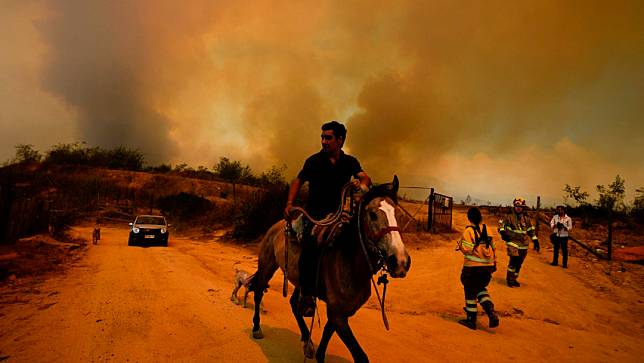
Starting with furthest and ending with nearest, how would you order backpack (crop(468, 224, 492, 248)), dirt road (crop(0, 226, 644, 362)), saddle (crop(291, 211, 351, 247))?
backpack (crop(468, 224, 492, 248)) < dirt road (crop(0, 226, 644, 362)) < saddle (crop(291, 211, 351, 247))

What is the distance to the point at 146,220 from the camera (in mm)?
17031

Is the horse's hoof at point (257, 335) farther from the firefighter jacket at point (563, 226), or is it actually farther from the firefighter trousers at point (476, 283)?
the firefighter jacket at point (563, 226)

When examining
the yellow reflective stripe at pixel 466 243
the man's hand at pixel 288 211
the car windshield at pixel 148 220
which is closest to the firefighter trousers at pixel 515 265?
the yellow reflective stripe at pixel 466 243

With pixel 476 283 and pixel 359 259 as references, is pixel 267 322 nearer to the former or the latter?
pixel 359 259

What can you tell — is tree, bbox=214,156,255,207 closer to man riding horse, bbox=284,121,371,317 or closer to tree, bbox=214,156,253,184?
tree, bbox=214,156,253,184

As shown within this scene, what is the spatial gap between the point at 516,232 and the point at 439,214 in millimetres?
9727

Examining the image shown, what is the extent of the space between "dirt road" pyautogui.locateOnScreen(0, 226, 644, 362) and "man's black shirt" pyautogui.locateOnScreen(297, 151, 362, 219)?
7.13ft

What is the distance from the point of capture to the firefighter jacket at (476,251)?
19.8ft

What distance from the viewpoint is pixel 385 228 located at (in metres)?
2.77

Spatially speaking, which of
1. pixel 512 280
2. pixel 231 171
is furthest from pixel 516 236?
pixel 231 171

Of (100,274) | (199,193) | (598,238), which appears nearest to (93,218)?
(199,193)

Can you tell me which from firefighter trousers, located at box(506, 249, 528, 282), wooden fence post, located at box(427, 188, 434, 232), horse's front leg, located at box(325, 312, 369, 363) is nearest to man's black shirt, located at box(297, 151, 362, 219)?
horse's front leg, located at box(325, 312, 369, 363)

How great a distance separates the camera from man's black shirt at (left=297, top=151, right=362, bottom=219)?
12.2 ft

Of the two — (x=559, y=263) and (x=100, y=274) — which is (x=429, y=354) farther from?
(x=559, y=263)
